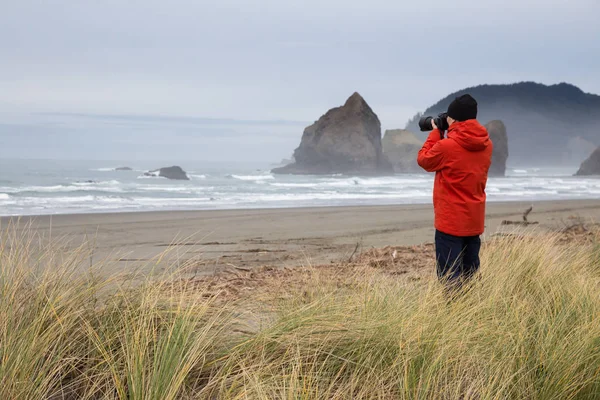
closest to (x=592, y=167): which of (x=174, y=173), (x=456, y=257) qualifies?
(x=174, y=173)

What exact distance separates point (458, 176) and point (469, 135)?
0.34m

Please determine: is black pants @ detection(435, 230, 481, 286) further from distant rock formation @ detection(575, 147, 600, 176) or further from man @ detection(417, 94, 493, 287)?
distant rock formation @ detection(575, 147, 600, 176)

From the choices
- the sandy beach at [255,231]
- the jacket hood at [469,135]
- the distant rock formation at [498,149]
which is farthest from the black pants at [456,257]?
the distant rock formation at [498,149]

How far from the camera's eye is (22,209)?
18609 millimetres

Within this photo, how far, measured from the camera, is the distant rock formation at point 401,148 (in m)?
132

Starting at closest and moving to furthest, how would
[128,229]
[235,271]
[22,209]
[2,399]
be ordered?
[2,399], [235,271], [128,229], [22,209]

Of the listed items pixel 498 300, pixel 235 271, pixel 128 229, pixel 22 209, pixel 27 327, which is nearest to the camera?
pixel 27 327

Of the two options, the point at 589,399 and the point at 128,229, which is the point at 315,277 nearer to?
the point at 589,399

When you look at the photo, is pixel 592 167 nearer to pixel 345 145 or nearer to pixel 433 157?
pixel 345 145

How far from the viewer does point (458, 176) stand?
15.2ft

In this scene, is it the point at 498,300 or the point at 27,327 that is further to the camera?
the point at 498,300

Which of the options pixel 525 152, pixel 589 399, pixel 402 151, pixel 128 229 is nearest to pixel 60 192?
pixel 128 229

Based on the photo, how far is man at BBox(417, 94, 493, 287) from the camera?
4.59m

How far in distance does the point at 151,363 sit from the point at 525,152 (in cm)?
21242
